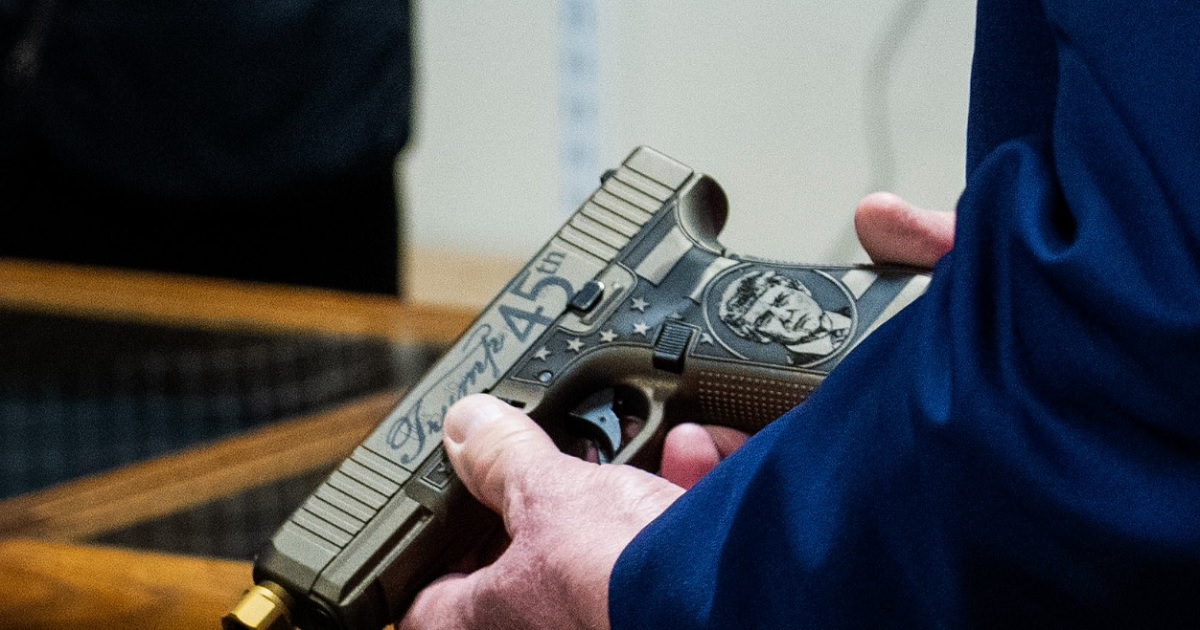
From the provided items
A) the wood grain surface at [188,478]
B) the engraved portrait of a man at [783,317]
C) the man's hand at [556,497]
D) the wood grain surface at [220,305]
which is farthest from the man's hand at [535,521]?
the wood grain surface at [220,305]

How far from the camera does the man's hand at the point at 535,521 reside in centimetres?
49

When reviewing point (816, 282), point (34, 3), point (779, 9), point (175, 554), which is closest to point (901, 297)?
point (816, 282)

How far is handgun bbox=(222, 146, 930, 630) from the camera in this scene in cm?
58

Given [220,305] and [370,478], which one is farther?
[220,305]

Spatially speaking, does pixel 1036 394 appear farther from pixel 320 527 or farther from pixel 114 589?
pixel 114 589

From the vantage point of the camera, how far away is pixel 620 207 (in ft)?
2.26

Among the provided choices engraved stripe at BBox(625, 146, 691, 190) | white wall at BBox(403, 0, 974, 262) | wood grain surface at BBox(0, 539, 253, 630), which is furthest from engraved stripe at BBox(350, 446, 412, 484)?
white wall at BBox(403, 0, 974, 262)

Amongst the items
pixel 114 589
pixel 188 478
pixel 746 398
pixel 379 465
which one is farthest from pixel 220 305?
pixel 746 398

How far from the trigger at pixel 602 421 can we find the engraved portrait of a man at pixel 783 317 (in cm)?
8

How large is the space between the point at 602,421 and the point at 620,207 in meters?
0.13

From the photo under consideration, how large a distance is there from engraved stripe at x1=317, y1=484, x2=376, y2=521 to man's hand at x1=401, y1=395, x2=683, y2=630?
5cm

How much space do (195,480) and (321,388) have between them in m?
0.19

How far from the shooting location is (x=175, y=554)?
763 millimetres
